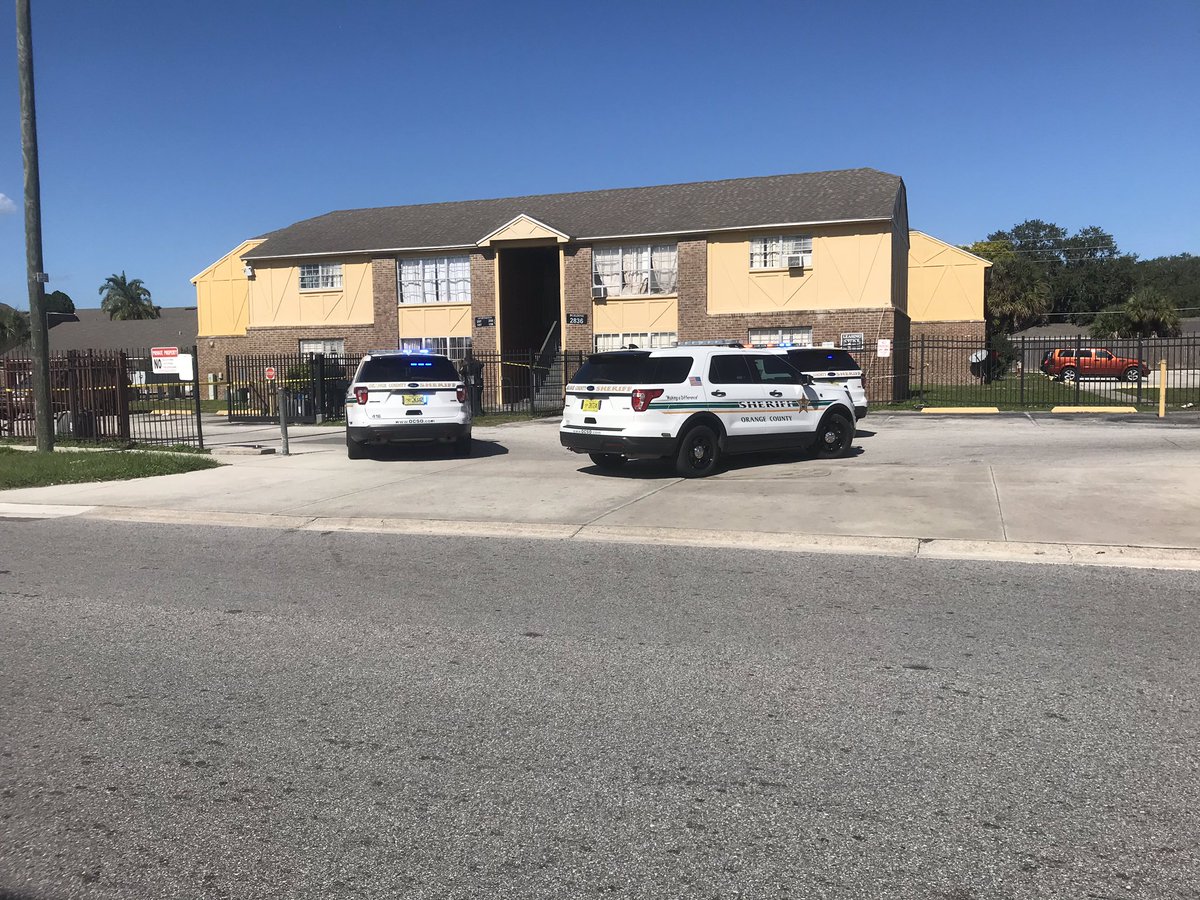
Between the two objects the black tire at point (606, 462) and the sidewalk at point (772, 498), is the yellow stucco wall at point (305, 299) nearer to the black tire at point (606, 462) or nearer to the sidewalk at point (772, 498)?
the sidewalk at point (772, 498)

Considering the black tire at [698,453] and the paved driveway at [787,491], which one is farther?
the black tire at [698,453]

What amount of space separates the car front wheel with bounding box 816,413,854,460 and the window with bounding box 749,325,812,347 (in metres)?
16.7

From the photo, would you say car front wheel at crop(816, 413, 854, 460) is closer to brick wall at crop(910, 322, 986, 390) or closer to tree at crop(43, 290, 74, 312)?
brick wall at crop(910, 322, 986, 390)

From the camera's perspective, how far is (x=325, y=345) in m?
37.8

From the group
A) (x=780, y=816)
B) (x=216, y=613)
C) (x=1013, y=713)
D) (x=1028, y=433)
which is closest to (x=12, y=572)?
(x=216, y=613)

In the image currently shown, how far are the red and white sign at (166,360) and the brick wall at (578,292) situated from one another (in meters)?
17.6

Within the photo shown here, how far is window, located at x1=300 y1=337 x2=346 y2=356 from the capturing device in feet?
123

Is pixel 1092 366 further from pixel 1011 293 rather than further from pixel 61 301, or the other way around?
pixel 61 301

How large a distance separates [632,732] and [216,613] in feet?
11.8

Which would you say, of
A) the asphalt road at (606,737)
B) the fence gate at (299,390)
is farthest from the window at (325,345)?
the asphalt road at (606,737)

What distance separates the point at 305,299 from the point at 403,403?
943 inches

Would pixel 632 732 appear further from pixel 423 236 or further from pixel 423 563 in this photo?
pixel 423 236

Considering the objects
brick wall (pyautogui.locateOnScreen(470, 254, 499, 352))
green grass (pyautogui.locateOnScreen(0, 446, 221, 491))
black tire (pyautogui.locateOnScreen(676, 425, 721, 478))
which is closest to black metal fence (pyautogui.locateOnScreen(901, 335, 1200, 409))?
brick wall (pyautogui.locateOnScreen(470, 254, 499, 352))

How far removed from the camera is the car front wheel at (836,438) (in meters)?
15.4
